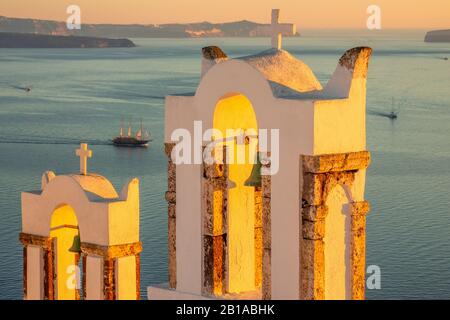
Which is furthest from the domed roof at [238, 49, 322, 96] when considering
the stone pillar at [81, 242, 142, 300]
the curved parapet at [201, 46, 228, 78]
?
the stone pillar at [81, 242, 142, 300]

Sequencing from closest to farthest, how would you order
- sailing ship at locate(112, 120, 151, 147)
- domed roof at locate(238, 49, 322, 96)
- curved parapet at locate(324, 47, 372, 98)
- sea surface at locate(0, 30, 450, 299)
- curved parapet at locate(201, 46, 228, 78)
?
1. curved parapet at locate(324, 47, 372, 98)
2. domed roof at locate(238, 49, 322, 96)
3. curved parapet at locate(201, 46, 228, 78)
4. sea surface at locate(0, 30, 450, 299)
5. sailing ship at locate(112, 120, 151, 147)

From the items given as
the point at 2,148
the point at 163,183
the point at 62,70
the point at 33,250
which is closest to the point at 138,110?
the point at 2,148

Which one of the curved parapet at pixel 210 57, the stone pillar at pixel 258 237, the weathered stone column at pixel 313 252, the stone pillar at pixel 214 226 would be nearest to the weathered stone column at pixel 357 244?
the weathered stone column at pixel 313 252

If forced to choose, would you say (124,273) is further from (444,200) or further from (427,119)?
(427,119)

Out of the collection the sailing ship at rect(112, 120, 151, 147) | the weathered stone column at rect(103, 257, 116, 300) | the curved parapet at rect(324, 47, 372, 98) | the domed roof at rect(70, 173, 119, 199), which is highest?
the sailing ship at rect(112, 120, 151, 147)

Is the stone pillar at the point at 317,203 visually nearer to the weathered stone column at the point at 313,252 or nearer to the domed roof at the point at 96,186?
the weathered stone column at the point at 313,252

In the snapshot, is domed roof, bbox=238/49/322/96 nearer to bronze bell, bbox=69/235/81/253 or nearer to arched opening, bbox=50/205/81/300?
arched opening, bbox=50/205/81/300
